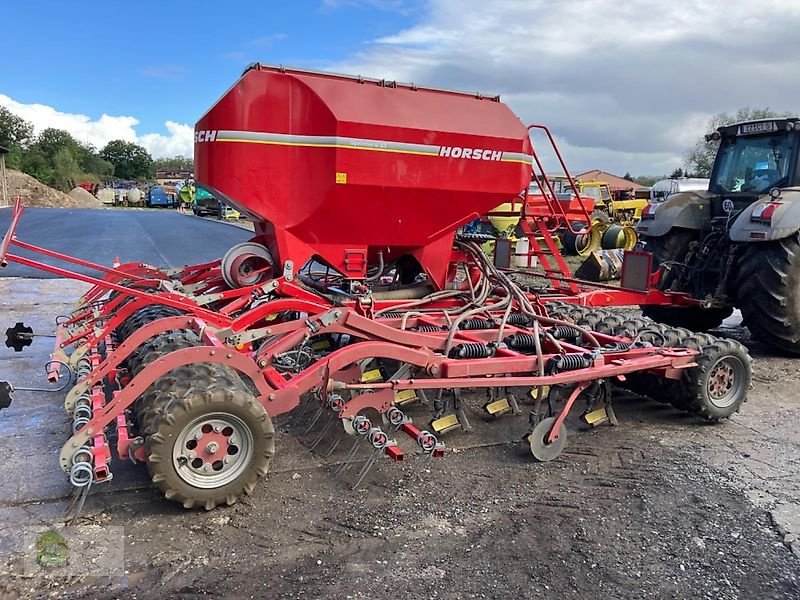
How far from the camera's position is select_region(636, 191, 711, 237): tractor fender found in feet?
23.4

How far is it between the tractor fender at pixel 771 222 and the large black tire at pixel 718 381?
66.7 inches

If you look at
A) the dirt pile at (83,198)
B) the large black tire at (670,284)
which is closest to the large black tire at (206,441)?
the large black tire at (670,284)

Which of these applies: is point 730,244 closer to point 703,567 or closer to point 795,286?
point 795,286

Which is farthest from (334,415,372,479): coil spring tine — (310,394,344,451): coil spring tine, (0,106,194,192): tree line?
(0,106,194,192): tree line

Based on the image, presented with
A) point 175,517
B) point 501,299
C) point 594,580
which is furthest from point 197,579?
point 501,299

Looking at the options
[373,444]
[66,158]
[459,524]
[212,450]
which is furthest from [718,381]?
[66,158]

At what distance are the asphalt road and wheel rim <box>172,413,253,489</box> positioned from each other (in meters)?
8.75

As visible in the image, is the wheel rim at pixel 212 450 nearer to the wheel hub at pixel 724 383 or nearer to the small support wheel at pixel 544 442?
the small support wheel at pixel 544 442

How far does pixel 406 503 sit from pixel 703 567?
4.53 ft

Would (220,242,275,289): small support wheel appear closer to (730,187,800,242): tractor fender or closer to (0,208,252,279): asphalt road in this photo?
(730,187,800,242): tractor fender

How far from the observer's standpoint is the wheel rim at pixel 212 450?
320 cm

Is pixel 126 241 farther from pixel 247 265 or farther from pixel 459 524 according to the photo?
pixel 459 524

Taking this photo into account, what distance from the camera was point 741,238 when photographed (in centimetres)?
608

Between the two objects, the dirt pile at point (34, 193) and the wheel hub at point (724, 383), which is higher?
the dirt pile at point (34, 193)
